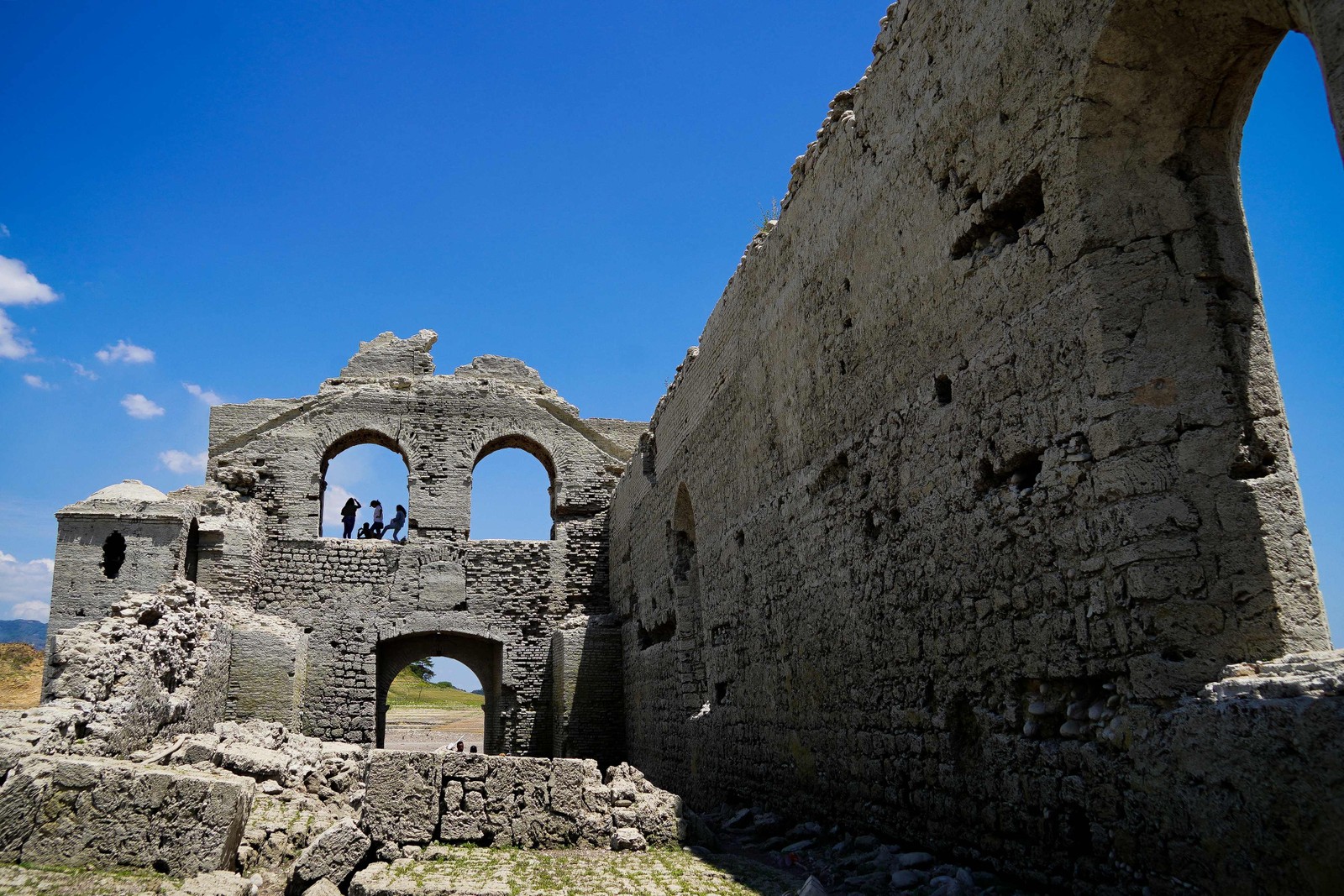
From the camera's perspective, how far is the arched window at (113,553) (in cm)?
1239

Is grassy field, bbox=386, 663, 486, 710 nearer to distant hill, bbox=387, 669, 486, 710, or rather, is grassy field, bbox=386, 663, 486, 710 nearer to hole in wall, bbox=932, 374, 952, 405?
distant hill, bbox=387, 669, 486, 710

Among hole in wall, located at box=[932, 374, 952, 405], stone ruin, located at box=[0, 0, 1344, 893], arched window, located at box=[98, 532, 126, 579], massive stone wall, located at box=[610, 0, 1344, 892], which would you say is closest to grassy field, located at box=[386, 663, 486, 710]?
arched window, located at box=[98, 532, 126, 579]

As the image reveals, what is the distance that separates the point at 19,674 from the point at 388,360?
11.4m

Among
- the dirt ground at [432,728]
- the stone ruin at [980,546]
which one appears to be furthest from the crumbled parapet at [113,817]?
the dirt ground at [432,728]

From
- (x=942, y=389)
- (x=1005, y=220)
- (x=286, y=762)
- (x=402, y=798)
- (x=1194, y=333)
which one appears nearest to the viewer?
(x=1194, y=333)

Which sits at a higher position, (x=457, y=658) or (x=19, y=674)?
(x=19, y=674)

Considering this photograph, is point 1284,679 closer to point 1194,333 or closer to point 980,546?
point 1194,333

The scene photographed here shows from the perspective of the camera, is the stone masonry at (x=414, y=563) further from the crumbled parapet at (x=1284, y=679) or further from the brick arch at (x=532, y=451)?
the crumbled parapet at (x=1284, y=679)

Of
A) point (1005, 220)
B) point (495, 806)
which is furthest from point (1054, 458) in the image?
point (495, 806)

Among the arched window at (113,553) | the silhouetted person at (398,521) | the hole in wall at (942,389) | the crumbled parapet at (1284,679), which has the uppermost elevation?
the silhouetted person at (398,521)

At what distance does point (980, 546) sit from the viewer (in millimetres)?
4797

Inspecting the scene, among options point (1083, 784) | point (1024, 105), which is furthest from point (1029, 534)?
point (1024, 105)

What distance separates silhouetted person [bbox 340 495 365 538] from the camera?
17.4 metres

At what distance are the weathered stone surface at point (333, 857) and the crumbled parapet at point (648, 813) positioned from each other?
171cm
